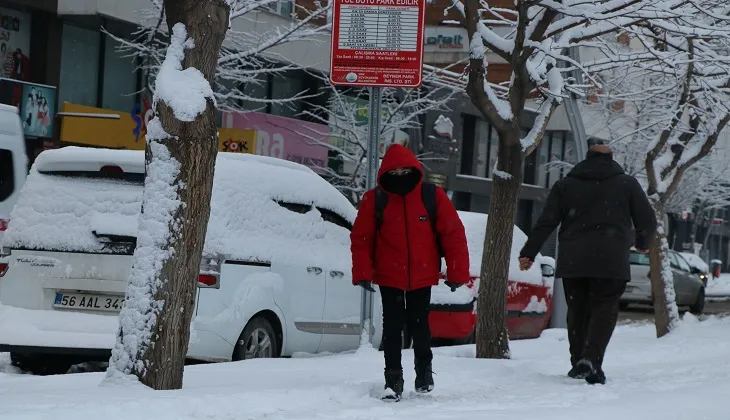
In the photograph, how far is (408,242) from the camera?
301 inches

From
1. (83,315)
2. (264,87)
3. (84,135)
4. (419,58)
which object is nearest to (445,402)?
(83,315)

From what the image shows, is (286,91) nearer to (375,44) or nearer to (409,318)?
(375,44)

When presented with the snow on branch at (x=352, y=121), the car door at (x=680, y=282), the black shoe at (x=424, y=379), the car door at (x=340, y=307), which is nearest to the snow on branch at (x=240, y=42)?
the snow on branch at (x=352, y=121)

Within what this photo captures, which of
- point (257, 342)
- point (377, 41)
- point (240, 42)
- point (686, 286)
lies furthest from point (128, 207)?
point (686, 286)

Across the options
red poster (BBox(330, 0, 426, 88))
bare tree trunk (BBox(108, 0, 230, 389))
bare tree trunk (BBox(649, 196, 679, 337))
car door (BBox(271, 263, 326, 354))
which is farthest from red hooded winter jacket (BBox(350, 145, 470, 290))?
bare tree trunk (BBox(649, 196, 679, 337))

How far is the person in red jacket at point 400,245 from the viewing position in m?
7.63

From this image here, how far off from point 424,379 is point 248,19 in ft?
63.2

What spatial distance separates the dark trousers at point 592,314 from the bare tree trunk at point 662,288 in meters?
7.45

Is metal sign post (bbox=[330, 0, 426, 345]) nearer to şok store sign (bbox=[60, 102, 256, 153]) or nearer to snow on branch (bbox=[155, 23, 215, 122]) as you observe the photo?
snow on branch (bbox=[155, 23, 215, 122])

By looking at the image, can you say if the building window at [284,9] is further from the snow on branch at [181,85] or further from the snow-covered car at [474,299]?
the snow on branch at [181,85]

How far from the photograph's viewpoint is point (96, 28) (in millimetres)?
25281

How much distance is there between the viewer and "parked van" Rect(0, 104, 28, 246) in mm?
14852

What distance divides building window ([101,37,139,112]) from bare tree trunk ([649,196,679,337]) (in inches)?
480

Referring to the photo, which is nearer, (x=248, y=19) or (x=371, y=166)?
(x=371, y=166)
